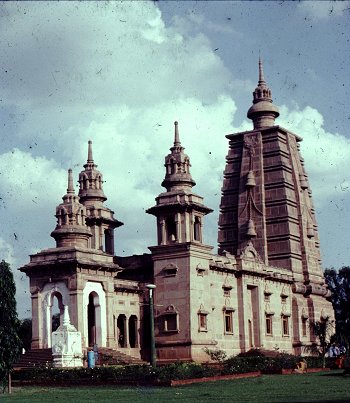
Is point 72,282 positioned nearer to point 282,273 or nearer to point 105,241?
point 105,241

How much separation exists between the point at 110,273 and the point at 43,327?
206 inches

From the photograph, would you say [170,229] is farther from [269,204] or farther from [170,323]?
[269,204]

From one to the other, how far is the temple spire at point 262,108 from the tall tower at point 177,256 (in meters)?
18.4

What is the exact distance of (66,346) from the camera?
4791 centimetres

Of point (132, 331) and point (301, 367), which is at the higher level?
point (132, 331)

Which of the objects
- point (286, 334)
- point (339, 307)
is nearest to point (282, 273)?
point (286, 334)

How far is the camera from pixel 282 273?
68.6m

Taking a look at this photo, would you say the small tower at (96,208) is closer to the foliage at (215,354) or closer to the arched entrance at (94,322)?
the arched entrance at (94,322)

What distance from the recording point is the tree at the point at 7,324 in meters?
34.3

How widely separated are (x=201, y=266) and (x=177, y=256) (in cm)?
178

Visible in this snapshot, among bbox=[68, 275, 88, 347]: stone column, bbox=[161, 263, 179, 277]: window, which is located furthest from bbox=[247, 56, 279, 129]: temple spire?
bbox=[68, 275, 88, 347]: stone column

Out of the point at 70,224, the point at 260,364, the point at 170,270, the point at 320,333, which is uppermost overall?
the point at 70,224

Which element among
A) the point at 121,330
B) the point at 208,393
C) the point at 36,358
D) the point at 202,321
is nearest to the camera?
the point at 208,393

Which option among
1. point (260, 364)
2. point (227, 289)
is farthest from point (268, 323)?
point (260, 364)
